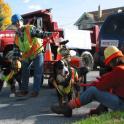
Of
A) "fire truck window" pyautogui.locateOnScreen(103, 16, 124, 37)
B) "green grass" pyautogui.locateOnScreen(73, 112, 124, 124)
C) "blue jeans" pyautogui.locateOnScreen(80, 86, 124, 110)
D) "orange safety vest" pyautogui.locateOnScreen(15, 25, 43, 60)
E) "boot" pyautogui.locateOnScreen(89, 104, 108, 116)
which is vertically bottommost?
"boot" pyautogui.locateOnScreen(89, 104, 108, 116)

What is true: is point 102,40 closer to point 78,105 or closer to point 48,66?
point 48,66

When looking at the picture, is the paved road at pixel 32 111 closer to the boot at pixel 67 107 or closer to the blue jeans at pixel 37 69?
the boot at pixel 67 107

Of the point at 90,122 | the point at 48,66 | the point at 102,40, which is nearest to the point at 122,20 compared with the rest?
the point at 102,40

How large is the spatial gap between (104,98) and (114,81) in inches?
14.1

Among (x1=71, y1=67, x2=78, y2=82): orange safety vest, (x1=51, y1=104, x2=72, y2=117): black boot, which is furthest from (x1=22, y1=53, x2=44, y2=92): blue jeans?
(x1=51, y1=104, x2=72, y2=117): black boot

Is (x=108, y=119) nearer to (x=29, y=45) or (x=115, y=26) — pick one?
(x=29, y=45)

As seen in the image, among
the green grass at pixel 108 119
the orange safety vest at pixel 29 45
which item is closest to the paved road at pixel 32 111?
the green grass at pixel 108 119

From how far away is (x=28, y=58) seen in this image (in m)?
11.3

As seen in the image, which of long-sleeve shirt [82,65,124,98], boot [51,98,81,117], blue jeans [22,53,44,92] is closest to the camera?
long-sleeve shirt [82,65,124,98]

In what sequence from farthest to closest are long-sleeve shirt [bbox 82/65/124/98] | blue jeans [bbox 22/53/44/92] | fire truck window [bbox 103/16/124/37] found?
fire truck window [bbox 103/16/124/37]
blue jeans [bbox 22/53/44/92]
long-sleeve shirt [bbox 82/65/124/98]

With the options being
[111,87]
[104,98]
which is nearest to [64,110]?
[104,98]

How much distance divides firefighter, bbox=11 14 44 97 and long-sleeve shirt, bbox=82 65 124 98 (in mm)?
3235

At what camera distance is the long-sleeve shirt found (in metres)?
7.83

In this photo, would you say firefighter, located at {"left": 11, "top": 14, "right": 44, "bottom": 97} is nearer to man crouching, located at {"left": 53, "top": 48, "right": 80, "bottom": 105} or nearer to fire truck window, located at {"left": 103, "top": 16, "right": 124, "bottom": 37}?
man crouching, located at {"left": 53, "top": 48, "right": 80, "bottom": 105}
